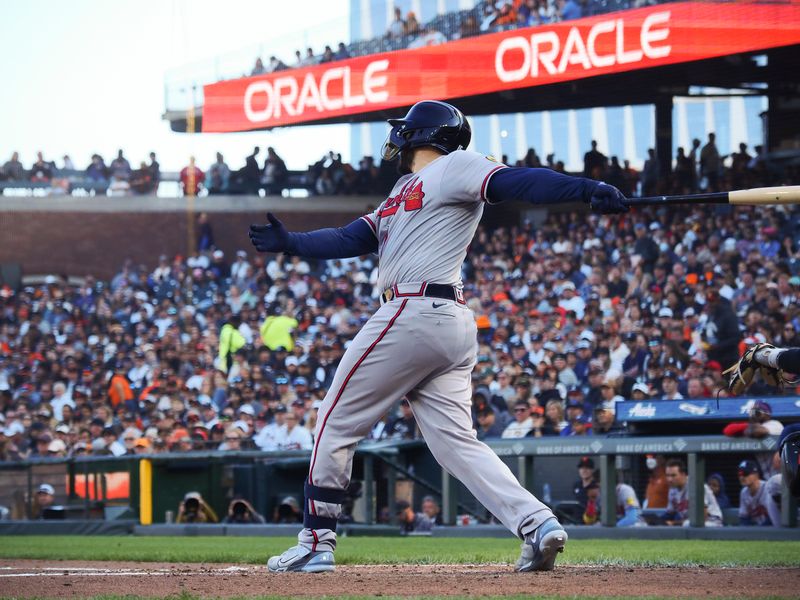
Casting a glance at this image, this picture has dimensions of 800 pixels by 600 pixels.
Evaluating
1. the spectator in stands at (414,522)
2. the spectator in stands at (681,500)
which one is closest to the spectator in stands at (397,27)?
the spectator in stands at (414,522)

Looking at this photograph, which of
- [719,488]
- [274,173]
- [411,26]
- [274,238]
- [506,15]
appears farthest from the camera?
[274,173]

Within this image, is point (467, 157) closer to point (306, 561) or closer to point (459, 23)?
point (306, 561)

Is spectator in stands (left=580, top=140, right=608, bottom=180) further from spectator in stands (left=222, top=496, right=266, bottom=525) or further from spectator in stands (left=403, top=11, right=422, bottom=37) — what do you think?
spectator in stands (left=222, top=496, right=266, bottom=525)

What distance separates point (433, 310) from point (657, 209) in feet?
46.2

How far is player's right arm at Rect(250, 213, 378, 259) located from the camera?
5.26 metres

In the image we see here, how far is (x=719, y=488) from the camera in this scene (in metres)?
9.27

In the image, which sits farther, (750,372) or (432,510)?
(432,510)

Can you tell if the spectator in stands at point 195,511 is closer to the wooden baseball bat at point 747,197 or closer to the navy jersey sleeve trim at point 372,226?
the navy jersey sleeve trim at point 372,226

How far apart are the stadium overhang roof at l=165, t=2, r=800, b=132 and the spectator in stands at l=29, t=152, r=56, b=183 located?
428cm

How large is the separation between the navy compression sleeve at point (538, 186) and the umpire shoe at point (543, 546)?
1209mm

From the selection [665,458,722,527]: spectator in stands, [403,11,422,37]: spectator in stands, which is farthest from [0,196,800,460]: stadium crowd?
[403,11,422,37]: spectator in stands

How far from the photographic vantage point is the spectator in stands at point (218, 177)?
1038 inches

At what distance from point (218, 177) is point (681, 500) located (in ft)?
61.2

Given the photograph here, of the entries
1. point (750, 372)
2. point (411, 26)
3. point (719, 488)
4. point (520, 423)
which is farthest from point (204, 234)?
point (750, 372)
